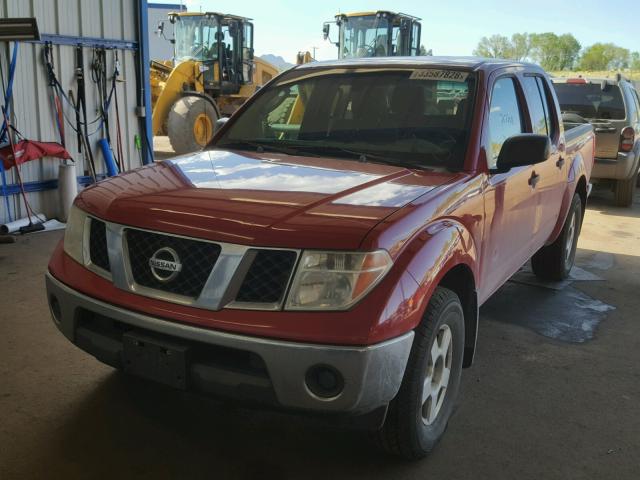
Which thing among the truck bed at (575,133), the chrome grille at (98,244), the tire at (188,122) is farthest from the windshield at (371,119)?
the tire at (188,122)

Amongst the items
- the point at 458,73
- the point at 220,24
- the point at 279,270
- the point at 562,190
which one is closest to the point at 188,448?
the point at 279,270

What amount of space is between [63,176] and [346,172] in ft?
17.3

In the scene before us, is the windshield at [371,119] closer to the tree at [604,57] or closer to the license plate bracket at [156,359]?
the license plate bracket at [156,359]

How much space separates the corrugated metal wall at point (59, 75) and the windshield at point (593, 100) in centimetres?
649

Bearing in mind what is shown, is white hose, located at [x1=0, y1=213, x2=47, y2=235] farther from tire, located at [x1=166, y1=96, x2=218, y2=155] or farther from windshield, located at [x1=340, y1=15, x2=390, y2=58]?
windshield, located at [x1=340, y1=15, x2=390, y2=58]

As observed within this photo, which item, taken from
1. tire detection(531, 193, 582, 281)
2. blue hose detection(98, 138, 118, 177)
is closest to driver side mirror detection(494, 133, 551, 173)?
tire detection(531, 193, 582, 281)

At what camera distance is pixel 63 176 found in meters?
7.33

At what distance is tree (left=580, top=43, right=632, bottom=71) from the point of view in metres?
59.2

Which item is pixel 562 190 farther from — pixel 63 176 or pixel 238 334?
pixel 63 176

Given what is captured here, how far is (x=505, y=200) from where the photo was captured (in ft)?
11.8

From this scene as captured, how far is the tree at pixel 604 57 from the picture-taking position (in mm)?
59250

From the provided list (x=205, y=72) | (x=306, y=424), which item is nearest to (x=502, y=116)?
(x=306, y=424)

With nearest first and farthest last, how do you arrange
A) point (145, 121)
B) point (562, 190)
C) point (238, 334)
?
point (238, 334) < point (562, 190) < point (145, 121)

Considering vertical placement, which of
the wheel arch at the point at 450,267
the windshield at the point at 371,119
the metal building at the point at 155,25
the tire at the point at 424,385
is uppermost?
the metal building at the point at 155,25
